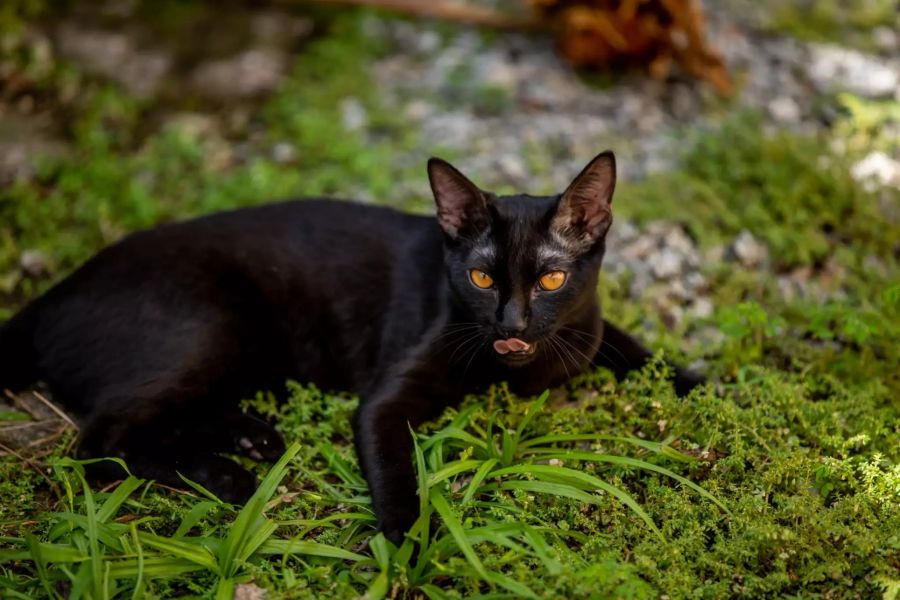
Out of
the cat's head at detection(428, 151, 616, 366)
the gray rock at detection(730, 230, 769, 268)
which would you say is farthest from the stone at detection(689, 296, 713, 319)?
the cat's head at detection(428, 151, 616, 366)

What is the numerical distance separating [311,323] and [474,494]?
3.53 ft

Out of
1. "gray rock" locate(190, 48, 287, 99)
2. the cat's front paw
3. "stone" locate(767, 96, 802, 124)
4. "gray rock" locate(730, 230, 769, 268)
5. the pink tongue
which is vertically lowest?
the cat's front paw

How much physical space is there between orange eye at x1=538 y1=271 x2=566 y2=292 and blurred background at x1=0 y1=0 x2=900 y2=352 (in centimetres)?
112

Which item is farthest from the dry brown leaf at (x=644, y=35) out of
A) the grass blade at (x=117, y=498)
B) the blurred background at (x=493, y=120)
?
the grass blade at (x=117, y=498)

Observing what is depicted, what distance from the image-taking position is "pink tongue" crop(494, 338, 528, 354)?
9.86 feet

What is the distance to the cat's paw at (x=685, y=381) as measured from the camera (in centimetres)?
348

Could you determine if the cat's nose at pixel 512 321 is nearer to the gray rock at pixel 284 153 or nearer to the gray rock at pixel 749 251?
the gray rock at pixel 749 251

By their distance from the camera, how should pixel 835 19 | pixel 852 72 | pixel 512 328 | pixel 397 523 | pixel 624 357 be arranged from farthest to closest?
1. pixel 835 19
2. pixel 852 72
3. pixel 624 357
4. pixel 512 328
5. pixel 397 523

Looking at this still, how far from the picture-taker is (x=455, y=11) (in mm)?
6355

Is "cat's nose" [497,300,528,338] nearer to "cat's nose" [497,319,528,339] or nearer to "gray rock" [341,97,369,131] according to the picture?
"cat's nose" [497,319,528,339]

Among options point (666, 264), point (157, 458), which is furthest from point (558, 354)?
point (157, 458)

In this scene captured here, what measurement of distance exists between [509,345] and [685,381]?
907mm

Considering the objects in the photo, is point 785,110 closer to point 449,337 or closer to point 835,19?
point 835,19

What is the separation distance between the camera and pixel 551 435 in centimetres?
308
